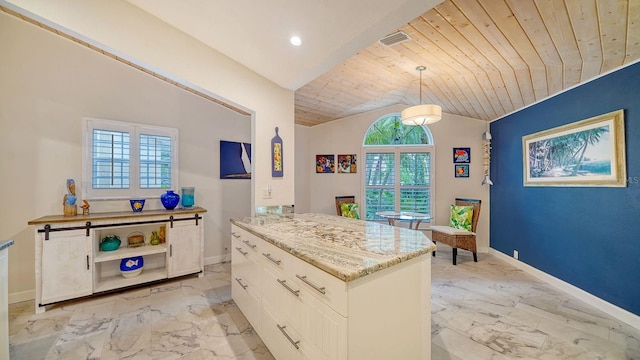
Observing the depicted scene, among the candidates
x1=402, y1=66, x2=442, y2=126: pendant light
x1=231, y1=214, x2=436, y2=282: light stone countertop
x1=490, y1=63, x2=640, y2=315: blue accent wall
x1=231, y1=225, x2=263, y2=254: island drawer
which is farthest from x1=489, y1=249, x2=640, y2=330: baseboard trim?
x1=231, y1=225, x2=263, y2=254: island drawer

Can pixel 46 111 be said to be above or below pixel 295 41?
below

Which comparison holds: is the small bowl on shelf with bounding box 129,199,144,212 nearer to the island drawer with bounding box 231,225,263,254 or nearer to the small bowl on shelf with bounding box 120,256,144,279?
the small bowl on shelf with bounding box 120,256,144,279

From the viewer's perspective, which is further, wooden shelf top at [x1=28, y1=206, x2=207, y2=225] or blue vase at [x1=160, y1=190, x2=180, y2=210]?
blue vase at [x1=160, y1=190, x2=180, y2=210]

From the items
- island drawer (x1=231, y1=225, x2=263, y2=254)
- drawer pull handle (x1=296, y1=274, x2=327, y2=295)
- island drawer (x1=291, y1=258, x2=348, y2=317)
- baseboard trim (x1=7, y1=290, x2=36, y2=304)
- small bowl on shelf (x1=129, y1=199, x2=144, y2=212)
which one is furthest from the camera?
small bowl on shelf (x1=129, y1=199, x2=144, y2=212)

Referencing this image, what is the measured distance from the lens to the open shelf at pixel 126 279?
291 centimetres

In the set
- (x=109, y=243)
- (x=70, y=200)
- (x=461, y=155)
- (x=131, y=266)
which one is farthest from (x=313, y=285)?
(x=461, y=155)

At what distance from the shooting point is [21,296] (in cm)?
276

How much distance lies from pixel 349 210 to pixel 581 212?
336 centimetres

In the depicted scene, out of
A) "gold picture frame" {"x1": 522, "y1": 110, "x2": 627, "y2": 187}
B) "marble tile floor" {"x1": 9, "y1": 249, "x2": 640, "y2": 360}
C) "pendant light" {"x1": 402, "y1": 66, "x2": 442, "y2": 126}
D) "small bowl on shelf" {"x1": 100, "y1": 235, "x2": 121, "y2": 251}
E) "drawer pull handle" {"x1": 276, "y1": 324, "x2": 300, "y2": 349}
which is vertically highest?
"pendant light" {"x1": 402, "y1": 66, "x2": 442, "y2": 126}

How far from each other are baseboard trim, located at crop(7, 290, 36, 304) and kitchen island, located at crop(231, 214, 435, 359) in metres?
2.82

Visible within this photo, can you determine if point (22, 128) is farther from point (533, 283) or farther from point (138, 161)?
point (533, 283)

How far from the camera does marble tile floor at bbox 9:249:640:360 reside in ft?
6.54

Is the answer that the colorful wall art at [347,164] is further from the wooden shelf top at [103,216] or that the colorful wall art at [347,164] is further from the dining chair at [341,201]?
the wooden shelf top at [103,216]

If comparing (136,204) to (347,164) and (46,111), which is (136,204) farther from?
(347,164)
